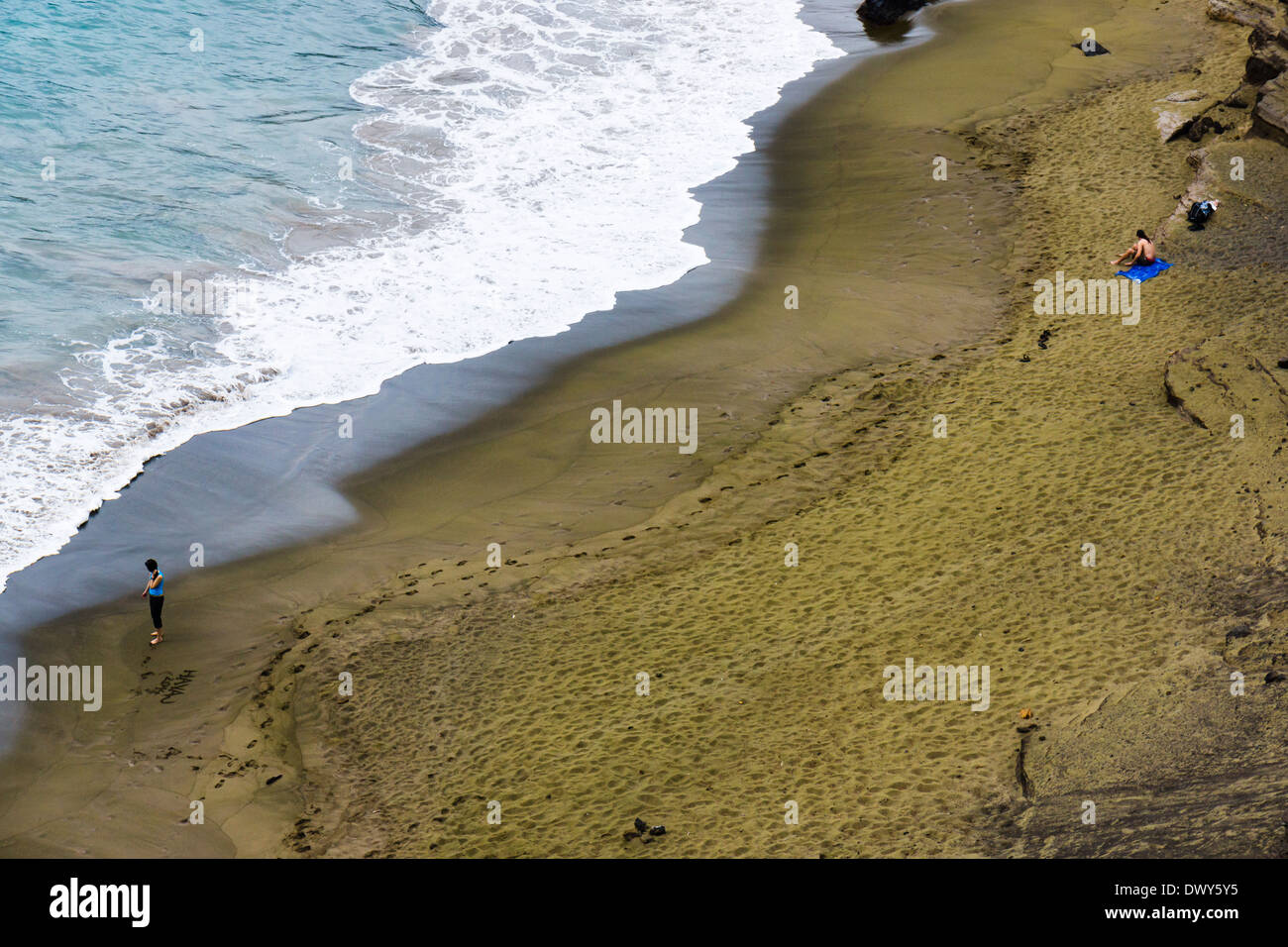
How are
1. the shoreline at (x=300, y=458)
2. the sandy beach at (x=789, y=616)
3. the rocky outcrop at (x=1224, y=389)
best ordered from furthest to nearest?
the rocky outcrop at (x=1224, y=389) → the shoreline at (x=300, y=458) → the sandy beach at (x=789, y=616)

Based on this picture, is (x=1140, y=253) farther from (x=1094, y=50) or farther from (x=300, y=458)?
(x=300, y=458)

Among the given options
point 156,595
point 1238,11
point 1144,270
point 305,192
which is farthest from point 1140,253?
point 305,192

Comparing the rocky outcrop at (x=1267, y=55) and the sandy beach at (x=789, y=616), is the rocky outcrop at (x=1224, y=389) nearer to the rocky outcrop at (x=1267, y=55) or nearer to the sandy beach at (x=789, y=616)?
the sandy beach at (x=789, y=616)

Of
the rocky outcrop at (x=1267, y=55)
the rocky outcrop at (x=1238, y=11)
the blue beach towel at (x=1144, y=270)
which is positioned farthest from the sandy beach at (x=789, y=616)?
the rocky outcrop at (x=1238, y=11)

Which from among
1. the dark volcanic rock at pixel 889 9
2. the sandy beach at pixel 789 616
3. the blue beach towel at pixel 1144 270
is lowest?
the sandy beach at pixel 789 616

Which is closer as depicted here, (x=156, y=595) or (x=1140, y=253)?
(x=156, y=595)

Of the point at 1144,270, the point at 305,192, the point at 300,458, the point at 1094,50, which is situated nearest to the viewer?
the point at 300,458
